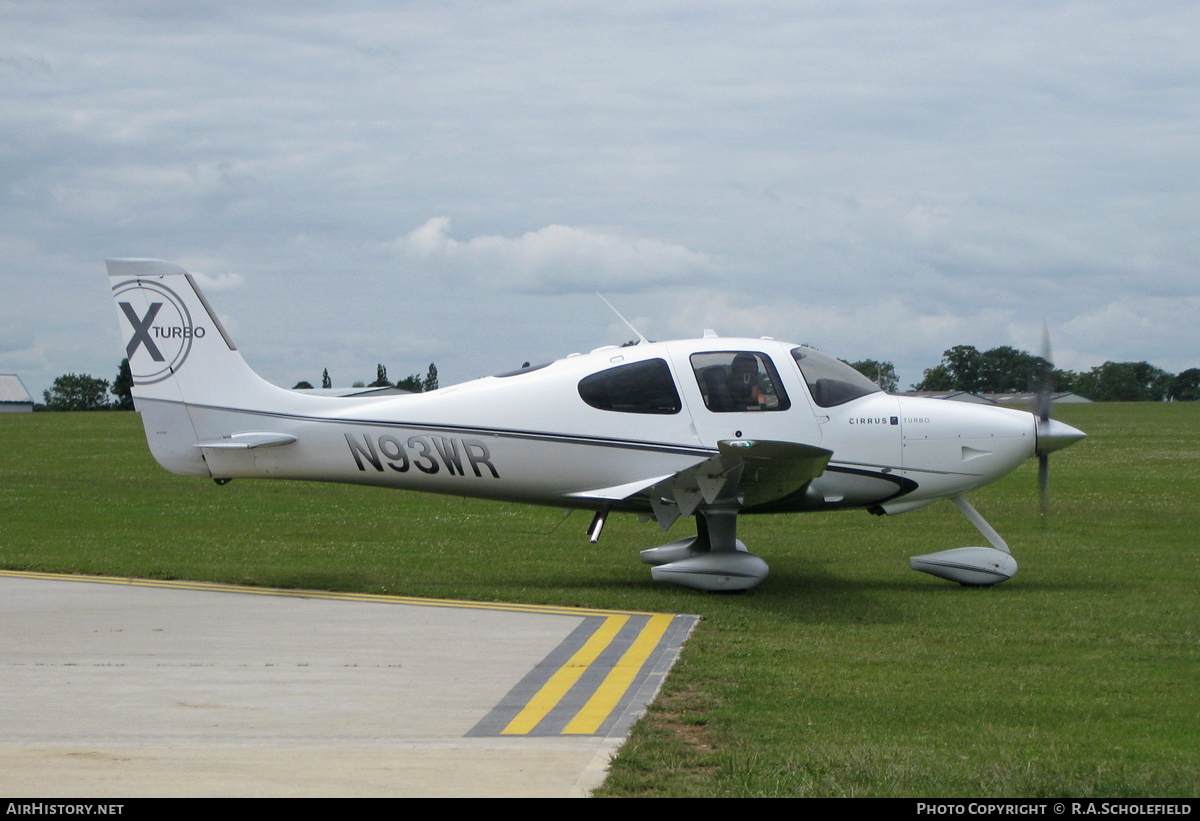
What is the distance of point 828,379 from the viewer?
12.5m

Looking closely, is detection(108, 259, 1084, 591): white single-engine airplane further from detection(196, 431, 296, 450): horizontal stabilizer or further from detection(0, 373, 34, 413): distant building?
detection(0, 373, 34, 413): distant building

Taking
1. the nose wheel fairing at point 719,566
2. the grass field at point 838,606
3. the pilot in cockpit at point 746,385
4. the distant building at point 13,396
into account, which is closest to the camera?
the grass field at point 838,606

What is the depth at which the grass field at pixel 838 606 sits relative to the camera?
584 cm

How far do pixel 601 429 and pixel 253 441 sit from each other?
3839 mm

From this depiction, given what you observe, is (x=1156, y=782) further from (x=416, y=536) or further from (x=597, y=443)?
(x=416, y=536)

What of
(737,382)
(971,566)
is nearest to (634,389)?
(737,382)

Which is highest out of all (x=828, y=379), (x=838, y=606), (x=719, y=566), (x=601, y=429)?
(x=828, y=379)

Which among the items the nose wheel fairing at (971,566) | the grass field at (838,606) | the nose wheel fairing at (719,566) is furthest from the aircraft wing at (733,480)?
the nose wheel fairing at (971,566)

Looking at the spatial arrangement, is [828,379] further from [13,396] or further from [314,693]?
[13,396]

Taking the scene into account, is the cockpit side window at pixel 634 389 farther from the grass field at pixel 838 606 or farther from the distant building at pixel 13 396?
the distant building at pixel 13 396

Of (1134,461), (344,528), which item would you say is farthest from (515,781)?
(1134,461)

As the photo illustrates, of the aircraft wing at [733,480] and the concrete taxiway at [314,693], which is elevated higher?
the aircraft wing at [733,480]

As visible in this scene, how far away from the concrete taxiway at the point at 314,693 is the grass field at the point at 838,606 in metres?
0.51

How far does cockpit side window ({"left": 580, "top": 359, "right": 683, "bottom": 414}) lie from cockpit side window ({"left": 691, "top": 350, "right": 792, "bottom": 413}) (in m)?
0.34
